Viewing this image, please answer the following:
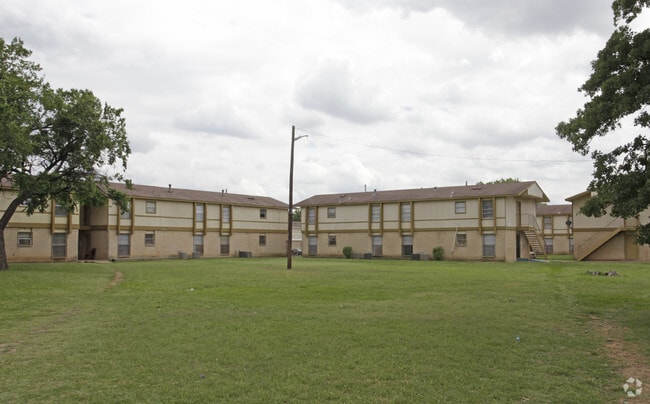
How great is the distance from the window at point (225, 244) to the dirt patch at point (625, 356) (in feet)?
154

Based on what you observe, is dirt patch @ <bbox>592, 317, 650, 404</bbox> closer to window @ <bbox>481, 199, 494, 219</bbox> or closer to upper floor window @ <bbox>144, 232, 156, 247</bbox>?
window @ <bbox>481, 199, 494, 219</bbox>

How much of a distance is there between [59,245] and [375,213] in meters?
29.4

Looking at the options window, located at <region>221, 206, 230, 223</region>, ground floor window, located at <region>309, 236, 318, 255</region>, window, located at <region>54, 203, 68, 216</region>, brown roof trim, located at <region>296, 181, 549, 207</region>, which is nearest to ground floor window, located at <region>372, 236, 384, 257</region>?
brown roof trim, located at <region>296, 181, 549, 207</region>

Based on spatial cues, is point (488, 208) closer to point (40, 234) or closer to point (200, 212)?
point (200, 212)

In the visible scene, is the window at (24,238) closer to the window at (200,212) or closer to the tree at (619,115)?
the window at (200,212)

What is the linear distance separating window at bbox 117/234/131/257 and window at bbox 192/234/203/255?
7170 mm

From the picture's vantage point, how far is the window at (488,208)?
4793cm

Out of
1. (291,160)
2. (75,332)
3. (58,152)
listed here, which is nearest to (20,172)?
(58,152)

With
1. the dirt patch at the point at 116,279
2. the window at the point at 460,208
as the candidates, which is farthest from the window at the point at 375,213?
the dirt patch at the point at 116,279

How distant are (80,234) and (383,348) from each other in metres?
45.3

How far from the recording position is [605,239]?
152ft

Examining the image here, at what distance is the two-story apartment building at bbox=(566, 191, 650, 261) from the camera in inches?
1809

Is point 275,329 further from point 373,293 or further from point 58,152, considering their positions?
point 58,152

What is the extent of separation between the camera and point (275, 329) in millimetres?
12344
